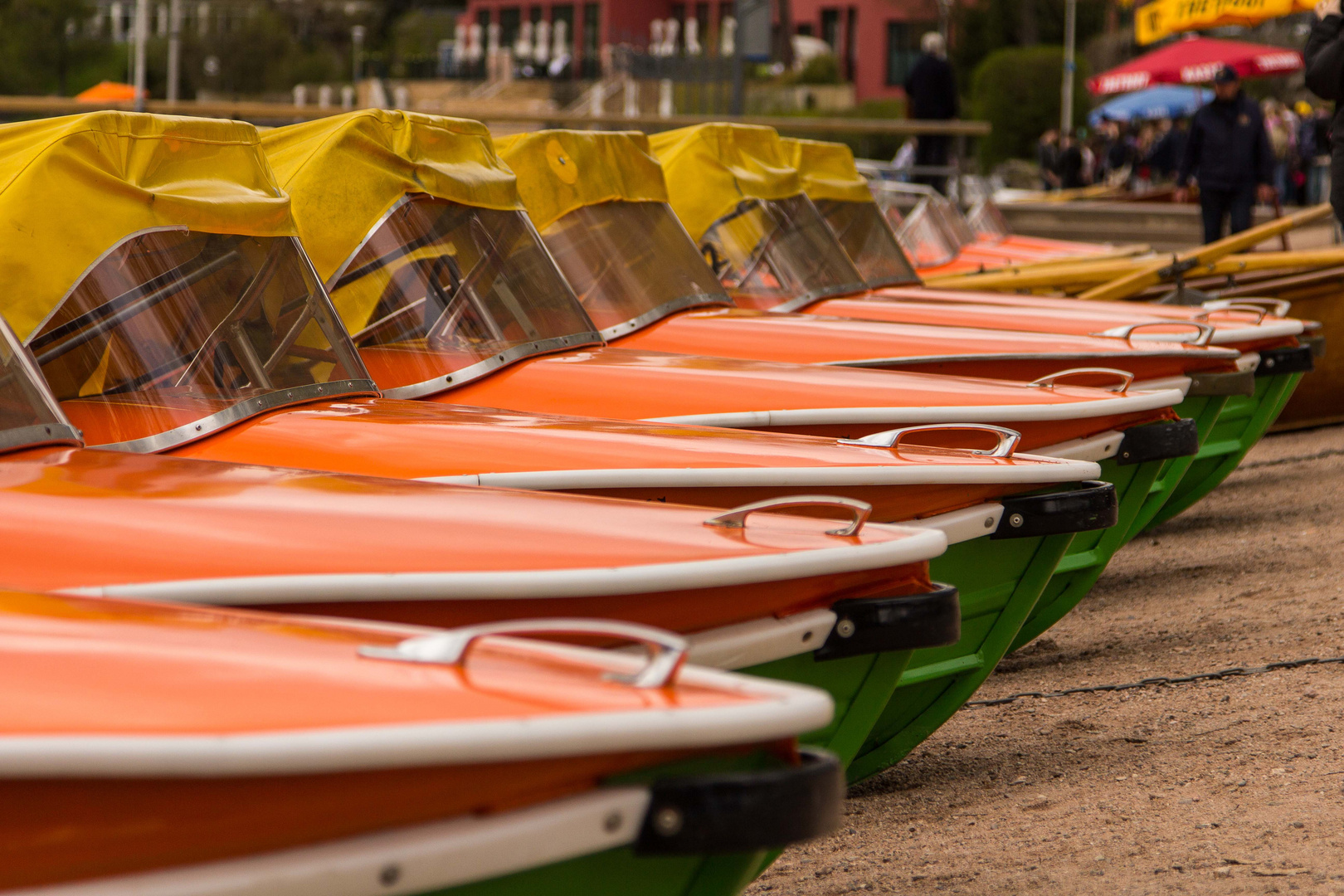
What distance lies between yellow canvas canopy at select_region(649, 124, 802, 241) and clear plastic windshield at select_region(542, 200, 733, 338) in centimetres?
65

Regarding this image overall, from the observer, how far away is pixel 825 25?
55031 millimetres

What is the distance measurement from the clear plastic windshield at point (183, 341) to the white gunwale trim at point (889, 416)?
3.24 ft

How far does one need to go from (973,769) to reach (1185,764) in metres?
0.54

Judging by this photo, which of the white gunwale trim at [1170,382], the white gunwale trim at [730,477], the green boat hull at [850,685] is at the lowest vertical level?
the green boat hull at [850,685]

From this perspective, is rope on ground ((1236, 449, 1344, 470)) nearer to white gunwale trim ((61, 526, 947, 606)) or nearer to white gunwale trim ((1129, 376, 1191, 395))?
white gunwale trim ((1129, 376, 1191, 395))

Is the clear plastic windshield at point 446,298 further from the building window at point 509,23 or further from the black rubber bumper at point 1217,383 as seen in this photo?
the building window at point 509,23

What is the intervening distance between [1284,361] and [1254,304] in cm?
147

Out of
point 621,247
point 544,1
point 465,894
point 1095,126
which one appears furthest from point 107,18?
point 465,894

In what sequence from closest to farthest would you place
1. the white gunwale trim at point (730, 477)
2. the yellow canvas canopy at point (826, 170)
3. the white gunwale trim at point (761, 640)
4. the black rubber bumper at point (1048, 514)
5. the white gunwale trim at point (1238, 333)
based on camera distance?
1. the white gunwale trim at point (761, 640)
2. the white gunwale trim at point (730, 477)
3. the black rubber bumper at point (1048, 514)
4. the white gunwale trim at point (1238, 333)
5. the yellow canvas canopy at point (826, 170)

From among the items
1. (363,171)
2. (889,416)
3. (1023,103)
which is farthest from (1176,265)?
(1023,103)

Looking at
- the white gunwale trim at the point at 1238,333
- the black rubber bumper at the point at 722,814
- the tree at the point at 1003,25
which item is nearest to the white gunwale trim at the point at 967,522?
the black rubber bumper at the point at 722,814

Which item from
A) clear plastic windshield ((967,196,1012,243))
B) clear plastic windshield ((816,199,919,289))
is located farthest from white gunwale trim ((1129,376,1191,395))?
clear plastic windshield ((967,196,1012,243))

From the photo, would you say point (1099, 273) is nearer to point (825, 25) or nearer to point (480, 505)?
point (480, 505)

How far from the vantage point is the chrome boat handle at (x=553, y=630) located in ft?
6.26
